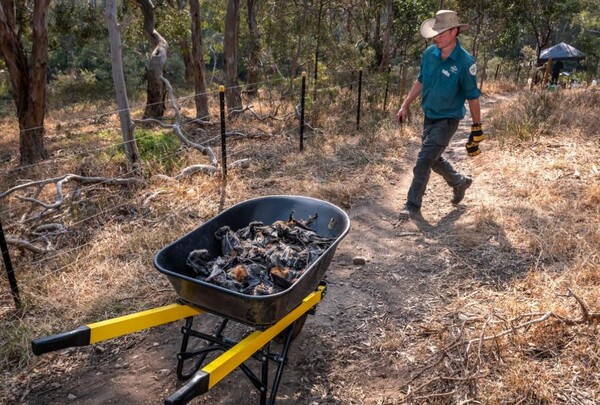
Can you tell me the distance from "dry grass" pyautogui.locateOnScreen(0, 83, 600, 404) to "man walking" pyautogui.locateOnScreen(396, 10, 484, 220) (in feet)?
2.54

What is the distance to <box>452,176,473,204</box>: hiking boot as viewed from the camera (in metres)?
5.31

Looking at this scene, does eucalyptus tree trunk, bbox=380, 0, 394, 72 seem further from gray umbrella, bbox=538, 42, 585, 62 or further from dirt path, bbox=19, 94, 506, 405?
gray umbrella, bbox=538, 42, 585, 62

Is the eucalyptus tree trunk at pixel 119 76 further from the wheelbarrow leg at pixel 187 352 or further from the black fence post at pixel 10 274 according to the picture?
the wheelbarrow leg at pixel 187 352

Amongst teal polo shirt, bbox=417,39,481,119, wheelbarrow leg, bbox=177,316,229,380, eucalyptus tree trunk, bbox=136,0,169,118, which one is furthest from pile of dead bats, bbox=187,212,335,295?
eucalyptus tree trunk, bbox=136,0,169,118

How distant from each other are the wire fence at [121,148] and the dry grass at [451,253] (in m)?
0.06

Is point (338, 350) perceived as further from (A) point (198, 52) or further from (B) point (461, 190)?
(A) point (198, 52)

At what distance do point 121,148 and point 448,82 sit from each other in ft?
18.2

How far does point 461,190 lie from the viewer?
5.34 metres

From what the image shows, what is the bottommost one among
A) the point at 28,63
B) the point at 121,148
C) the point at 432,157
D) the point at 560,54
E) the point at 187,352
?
the point at 121,148

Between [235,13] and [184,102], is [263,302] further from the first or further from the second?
[184,102]

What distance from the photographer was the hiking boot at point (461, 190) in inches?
209

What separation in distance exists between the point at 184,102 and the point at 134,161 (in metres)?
12.3

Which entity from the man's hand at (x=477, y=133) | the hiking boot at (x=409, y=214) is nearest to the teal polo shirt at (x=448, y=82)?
the man's hand at (x=477, y=133)

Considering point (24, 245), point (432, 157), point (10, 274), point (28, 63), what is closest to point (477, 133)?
point (432, 157)
